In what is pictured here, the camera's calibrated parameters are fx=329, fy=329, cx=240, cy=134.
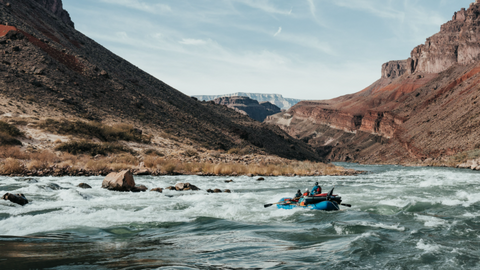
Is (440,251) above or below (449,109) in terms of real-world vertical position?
below

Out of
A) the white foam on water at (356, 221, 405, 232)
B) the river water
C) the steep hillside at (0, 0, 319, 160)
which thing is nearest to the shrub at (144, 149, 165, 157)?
the steep hillside at (0, 0, 319, 160)

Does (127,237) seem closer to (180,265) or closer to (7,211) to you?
(180,265)

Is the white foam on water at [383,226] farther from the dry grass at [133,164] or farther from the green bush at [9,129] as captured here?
the green bush at [9,129]

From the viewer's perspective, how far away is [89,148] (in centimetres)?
2866

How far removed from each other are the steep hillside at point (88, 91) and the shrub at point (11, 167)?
38.7 ft

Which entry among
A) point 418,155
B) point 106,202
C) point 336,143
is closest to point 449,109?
point 418,155

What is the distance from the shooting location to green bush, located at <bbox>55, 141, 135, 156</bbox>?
88.7ft

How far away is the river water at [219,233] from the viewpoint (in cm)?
727

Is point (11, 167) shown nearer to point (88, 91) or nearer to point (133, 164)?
point (133, 164)

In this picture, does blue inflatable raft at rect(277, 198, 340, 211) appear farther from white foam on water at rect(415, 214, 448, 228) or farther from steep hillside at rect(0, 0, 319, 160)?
steep hillside at rect(0, 0, 319, 160)

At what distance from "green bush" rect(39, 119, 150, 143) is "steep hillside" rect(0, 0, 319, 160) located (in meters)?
2.73

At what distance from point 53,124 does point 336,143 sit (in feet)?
581

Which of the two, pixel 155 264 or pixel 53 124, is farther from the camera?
pixel 53 124

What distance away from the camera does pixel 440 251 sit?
8391 mm
